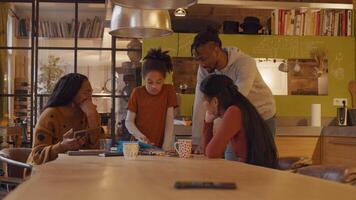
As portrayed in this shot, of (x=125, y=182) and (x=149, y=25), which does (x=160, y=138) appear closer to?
(x=149, y=25)

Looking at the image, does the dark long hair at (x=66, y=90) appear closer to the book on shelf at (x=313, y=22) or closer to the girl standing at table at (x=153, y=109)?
the girl standing at table at (x=153, y=109)

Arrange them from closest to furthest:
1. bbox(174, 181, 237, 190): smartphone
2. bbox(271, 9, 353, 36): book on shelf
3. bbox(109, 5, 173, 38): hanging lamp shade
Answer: bbox(174, 181, 237, 190): smartphone < bbox(109, 5, 173, 38): hanging lamp shade < bbox(271, 9, 353, 36): book on shelf

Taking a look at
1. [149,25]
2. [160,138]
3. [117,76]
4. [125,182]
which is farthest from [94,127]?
[117,76]

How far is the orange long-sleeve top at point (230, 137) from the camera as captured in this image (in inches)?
106

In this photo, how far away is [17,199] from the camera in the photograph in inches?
44.8

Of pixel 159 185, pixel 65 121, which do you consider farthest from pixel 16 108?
pixel 159 185

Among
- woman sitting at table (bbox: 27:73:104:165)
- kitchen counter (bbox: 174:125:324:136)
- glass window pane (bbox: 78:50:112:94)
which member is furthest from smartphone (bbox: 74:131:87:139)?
glass window pane (bbox: 78:50:112:94)

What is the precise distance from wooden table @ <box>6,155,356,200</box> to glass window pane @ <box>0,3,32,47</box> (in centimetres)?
535

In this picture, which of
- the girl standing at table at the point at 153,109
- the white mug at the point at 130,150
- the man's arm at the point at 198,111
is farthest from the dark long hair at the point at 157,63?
the white mug at the point at 130,150

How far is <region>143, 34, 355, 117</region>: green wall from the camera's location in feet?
19.6

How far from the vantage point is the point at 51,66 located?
706cm

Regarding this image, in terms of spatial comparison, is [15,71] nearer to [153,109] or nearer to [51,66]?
[51,66]

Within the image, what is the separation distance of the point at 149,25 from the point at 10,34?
428 cm

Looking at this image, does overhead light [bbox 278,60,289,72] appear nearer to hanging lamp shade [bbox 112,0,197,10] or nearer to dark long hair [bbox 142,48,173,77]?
dark long hair [bbox 142,48,173,77]
